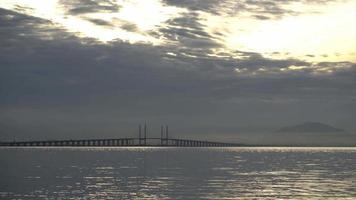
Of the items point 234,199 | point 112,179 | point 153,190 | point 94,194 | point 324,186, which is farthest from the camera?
point 112,179

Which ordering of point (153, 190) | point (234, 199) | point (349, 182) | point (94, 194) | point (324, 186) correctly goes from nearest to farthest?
point (234, 199) < point (94, 194) < point (153, 190) < point (324, 186) < point (349, 182)

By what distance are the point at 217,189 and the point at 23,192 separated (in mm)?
14467

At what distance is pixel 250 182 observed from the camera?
5281cm

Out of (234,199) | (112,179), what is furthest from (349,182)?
(112,179)

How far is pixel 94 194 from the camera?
4109cm

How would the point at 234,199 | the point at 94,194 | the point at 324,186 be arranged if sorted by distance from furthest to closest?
1. the point at 324,186
2. the point at 94,194
3. the point at 234,199

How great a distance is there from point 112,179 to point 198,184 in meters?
10.2

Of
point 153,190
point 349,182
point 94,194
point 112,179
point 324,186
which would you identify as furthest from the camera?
point 112,179

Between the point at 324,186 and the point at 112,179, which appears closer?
the point at 324,186

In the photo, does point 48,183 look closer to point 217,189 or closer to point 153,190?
point 153,190

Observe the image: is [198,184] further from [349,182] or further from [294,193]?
[349,182]

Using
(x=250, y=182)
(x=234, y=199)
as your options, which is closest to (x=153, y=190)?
(x=234, y=199)

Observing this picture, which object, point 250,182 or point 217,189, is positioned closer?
point 217,189

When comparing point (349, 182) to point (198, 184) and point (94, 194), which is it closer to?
point (198, 184)
